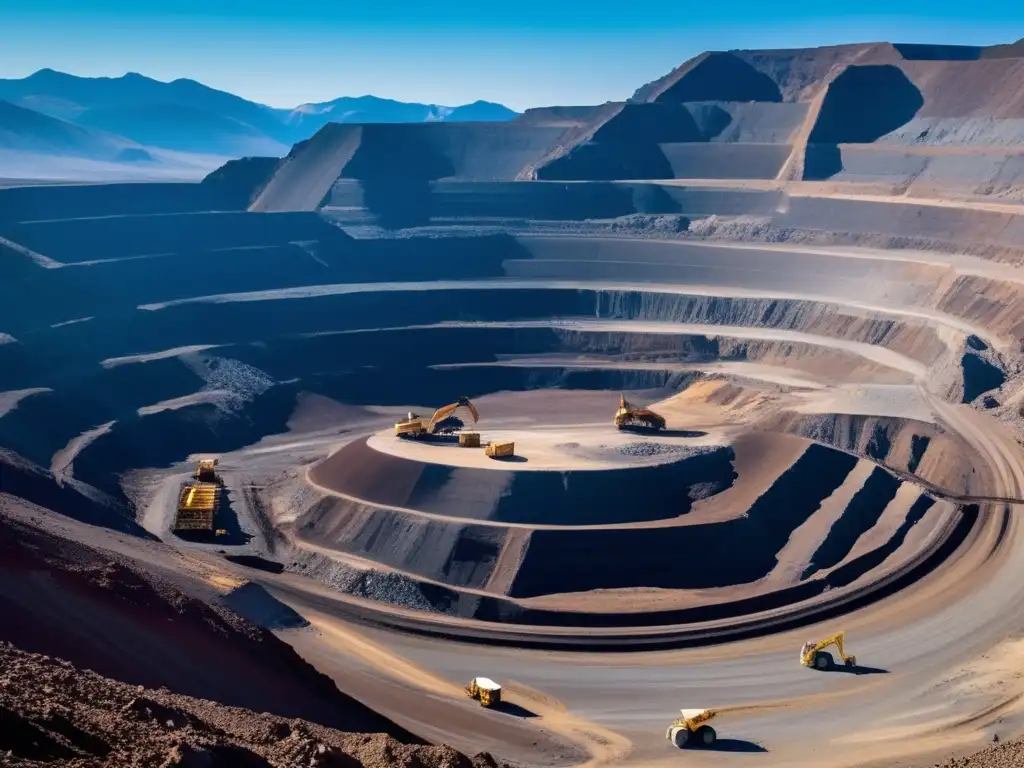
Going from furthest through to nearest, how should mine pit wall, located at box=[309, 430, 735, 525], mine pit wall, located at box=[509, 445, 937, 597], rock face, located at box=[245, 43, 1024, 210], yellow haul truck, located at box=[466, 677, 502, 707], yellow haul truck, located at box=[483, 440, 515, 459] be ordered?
rock face, located at box=[245, 43, 1024, 210] < yellow haul truck, located at box=[483, 440, 515, 459] < mine pit wall, located at box=[309, 430, 735, 525] < mine pit wall, located at box=[509, 445, 937, 597] < yellow haul truck, located at box=[466, 677, 502, 707]

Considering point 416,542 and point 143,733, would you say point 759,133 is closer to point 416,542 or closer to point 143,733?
point 416,542

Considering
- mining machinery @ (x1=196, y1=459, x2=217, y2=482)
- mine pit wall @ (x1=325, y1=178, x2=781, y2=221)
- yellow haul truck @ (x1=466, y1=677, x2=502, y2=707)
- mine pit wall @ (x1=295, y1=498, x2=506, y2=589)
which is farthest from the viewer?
mine pit wall @ (x1=325, y1=178, x2=781, y2=221)

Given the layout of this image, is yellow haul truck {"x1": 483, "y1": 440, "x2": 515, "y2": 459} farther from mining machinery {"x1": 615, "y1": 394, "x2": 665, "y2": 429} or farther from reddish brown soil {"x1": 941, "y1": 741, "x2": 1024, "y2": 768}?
reddish brown soil {"x1": 941, "y1": 741, "x2": 1024, "y2": 768}

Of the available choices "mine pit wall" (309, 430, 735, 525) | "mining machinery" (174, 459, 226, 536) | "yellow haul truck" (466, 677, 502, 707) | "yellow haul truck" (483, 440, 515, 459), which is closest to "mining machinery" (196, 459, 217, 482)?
"mining machinery" (174, 459, 226, 536)

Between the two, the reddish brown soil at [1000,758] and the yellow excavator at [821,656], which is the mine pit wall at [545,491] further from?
the reddish brown soil at [1000,758]

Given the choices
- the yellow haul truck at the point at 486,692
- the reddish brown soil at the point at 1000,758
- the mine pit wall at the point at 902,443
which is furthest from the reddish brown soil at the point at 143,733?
the mine pit wall at the point at 902,443

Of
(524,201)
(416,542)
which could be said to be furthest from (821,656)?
(524,201)
